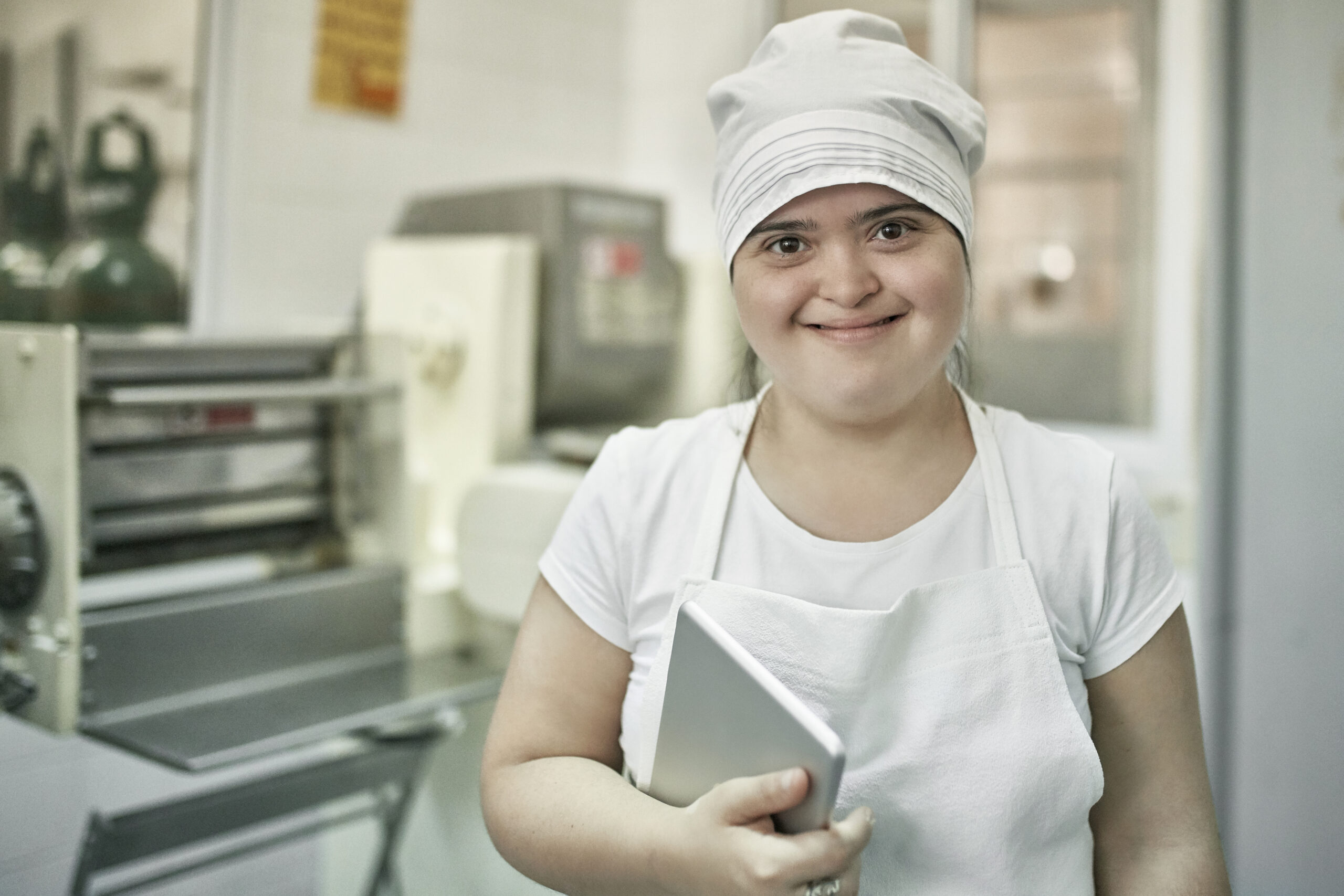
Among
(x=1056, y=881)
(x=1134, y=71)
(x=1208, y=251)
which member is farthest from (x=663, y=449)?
(x=1134, y=71)

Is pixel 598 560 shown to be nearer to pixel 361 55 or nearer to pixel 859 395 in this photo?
pixel 859 395

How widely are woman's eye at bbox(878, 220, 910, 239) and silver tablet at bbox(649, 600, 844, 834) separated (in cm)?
31

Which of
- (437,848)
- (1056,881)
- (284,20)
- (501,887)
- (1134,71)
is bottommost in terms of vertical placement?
(437,848)

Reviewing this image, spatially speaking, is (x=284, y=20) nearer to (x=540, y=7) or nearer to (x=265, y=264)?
(x=265, y=264)

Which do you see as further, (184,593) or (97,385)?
(184,593)

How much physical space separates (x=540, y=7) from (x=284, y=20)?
2.52ft

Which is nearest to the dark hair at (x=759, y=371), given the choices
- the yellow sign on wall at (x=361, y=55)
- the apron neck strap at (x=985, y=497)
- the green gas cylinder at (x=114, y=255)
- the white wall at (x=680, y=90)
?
the apron neck strap at (x=985, y=497)

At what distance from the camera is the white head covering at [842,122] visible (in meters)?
0.79

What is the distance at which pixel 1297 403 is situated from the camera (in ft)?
4.89

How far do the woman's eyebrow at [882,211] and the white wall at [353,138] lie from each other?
1.14 meters

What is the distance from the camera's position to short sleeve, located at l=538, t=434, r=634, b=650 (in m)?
0.92

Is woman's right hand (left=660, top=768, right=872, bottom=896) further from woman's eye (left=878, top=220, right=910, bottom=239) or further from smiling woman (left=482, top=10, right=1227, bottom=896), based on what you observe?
woman's eye (left=878, top=220, right=910, bottom=239)

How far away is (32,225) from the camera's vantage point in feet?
6.10

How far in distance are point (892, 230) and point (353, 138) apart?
6.10 ft
